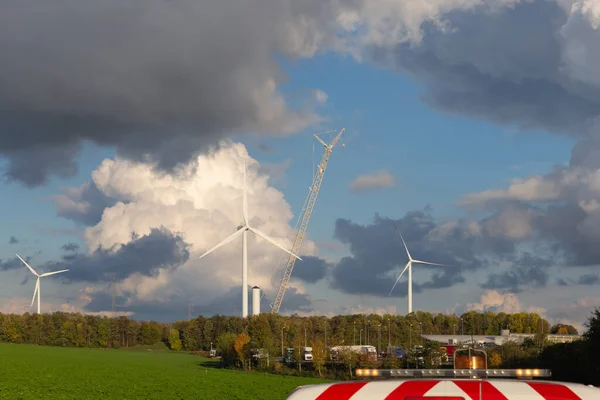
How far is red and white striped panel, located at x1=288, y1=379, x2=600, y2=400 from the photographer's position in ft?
26.9

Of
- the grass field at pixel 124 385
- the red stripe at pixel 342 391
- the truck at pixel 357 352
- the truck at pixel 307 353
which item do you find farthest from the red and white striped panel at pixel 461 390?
the truck at pixel 307 353

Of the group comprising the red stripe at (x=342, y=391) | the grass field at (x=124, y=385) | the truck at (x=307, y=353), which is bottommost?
the grass field at (x=124, y=385)

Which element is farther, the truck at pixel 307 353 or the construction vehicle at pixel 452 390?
the truck at pixel 307 353

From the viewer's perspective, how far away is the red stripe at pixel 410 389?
8.35 meters

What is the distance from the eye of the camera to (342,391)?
8672 mm

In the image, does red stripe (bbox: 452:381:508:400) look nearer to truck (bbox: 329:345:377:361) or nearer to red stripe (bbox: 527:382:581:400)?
red stripe (bbox: 527:382:581:400)

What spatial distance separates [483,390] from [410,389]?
2.67 ft

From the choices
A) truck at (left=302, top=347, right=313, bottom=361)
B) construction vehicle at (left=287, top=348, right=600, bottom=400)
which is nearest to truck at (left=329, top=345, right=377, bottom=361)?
truck at (left=302, top=347, right=313, bottom=361)

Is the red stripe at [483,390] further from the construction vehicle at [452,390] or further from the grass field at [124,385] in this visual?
the grass field at [124,385]

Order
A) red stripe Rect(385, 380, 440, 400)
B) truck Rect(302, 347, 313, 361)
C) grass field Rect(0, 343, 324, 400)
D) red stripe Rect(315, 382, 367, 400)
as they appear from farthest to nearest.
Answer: truck Rect(302, 347, 313, 361), grass field Rect(0, 343, 324, 400), red stripe Rect(315, 382, 367, 400), red stripe Rect(385, 380, 440, 400)

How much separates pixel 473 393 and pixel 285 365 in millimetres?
177798

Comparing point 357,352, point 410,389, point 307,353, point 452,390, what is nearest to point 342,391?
point 410,389

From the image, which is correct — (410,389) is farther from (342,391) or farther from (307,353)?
(307,353)

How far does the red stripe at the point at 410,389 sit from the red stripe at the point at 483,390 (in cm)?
35
